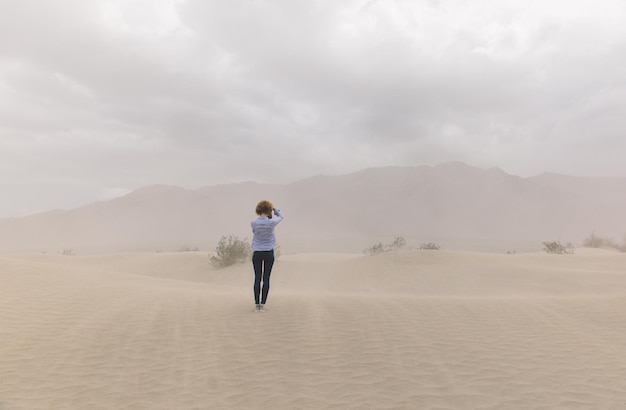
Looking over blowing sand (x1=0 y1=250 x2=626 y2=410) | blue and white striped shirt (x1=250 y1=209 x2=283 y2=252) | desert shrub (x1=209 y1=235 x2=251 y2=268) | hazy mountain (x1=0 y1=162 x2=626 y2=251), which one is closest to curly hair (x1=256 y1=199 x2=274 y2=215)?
blue and white striped shirt (x1=250 y1=209 x2=283 y2=252)

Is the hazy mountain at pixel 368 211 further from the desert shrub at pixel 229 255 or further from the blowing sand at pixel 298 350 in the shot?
the blowing sand at pixel 298 350

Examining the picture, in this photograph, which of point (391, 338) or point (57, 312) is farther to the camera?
point (57, 312)

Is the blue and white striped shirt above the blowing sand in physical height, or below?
above

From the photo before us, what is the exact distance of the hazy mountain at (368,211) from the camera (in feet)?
336

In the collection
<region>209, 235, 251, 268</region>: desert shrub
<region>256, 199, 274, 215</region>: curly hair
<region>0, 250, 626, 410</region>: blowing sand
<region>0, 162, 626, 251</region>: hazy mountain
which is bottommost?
<region>0, 250, 626, 410</region>: blowing sand

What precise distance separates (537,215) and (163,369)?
118m

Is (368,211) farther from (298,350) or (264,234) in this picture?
(298,350)

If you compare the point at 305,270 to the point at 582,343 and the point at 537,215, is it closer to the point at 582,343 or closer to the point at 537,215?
the point at 582,343

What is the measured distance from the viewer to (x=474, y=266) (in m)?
19.1

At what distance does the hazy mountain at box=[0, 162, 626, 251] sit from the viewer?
10244 cm

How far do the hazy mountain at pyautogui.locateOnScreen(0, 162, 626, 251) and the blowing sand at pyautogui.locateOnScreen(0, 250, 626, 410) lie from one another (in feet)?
258

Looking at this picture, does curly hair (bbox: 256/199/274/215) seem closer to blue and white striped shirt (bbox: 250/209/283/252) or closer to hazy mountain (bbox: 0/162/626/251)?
blue and white striped shirt (bbox: 250/209/283/252)

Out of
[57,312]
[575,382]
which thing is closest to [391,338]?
[575,382]

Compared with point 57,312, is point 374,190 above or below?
above
